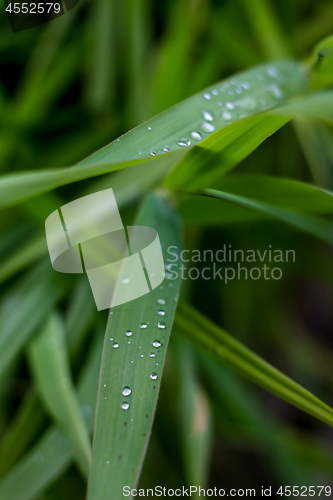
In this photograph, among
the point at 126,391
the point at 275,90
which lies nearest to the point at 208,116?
the point at 275,90

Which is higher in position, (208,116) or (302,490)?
(208,116)

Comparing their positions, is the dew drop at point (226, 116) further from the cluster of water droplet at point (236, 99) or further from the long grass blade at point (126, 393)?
the long grass blade at point (126, 393)

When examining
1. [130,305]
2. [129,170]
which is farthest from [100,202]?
[130,305]

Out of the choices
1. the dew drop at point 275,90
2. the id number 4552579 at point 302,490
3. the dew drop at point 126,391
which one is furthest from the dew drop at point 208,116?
the id number 4552579 at point 302,490
